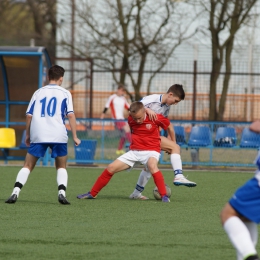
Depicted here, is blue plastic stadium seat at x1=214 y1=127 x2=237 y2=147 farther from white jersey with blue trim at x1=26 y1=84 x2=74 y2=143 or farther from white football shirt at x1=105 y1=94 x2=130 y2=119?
white jersey with blue trim at x1=26 y1=84 x2=74 y2=143

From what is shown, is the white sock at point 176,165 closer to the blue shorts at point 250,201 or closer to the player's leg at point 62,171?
the player's leg at point 62,171

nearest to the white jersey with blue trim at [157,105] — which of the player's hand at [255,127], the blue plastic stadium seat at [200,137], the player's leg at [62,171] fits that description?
the player's leg at [62,171]

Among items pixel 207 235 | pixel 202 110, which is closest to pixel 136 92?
pixel 202 110

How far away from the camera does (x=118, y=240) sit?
689 cm

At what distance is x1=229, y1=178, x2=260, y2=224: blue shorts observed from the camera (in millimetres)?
5082

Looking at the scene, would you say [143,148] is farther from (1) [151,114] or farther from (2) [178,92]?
(2) [178,92]

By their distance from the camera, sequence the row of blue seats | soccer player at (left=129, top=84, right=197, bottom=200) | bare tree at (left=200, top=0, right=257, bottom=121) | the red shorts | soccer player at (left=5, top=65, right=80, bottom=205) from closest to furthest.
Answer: soccer player at (left=5, top=65, right=80, bottom=205), soccer player at (left=129, top=84, right=197, bottom=200), the row of blue seats, the red shorts, bare tree at (left=200, top=0, right=257, bottom=121)

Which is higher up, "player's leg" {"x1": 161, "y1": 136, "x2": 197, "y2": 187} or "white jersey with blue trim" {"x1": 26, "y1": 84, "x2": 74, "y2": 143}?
"white jersey with blue trim" {"x1": 26, "y1": 84, "x2": 74, "y2": 143}

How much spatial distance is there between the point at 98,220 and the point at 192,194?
3.47m

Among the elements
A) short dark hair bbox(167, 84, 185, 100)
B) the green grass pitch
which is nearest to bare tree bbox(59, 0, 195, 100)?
the green grass pitch

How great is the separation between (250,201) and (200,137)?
473 inches

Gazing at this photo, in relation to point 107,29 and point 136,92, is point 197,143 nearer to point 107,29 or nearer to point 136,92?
point 136,92

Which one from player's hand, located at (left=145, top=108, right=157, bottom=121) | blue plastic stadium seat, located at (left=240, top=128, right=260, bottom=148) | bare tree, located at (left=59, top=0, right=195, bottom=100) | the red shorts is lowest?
blue plastic stadium seat, located at (left=240, top=128, right=260, bottom=148)

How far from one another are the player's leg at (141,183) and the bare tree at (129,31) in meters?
14.4
